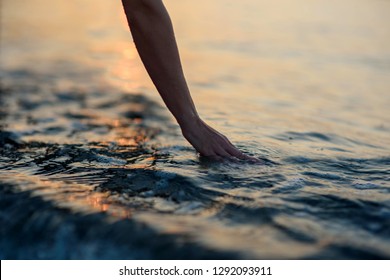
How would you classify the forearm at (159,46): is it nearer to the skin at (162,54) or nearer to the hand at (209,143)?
the skin at (162,54)

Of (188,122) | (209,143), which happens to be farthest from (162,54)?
(209,143)

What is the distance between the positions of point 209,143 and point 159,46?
0.63 metres

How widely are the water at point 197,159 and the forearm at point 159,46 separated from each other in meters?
0.43

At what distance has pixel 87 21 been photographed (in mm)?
12617

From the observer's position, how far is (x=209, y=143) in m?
2.99

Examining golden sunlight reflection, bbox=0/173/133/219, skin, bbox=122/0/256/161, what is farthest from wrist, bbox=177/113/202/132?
golden sunlight reflection, bbox=0/173/133/219

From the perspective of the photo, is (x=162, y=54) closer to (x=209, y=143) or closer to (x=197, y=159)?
(x=209, y=143)

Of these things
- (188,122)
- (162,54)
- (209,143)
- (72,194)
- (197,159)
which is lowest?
(72,194)

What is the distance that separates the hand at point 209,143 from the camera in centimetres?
294

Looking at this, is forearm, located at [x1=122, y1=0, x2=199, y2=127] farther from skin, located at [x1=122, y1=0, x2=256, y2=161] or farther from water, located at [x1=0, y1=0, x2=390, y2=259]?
water, located at [x1=0, y1=0, x2=390, y2=259]

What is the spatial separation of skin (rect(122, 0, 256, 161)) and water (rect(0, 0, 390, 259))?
30 centimetres

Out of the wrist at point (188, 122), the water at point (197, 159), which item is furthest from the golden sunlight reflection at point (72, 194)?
the wrist at point (188, 122)

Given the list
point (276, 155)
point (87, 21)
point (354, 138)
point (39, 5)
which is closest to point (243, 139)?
point (276, 155)

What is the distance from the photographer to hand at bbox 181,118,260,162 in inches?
116
